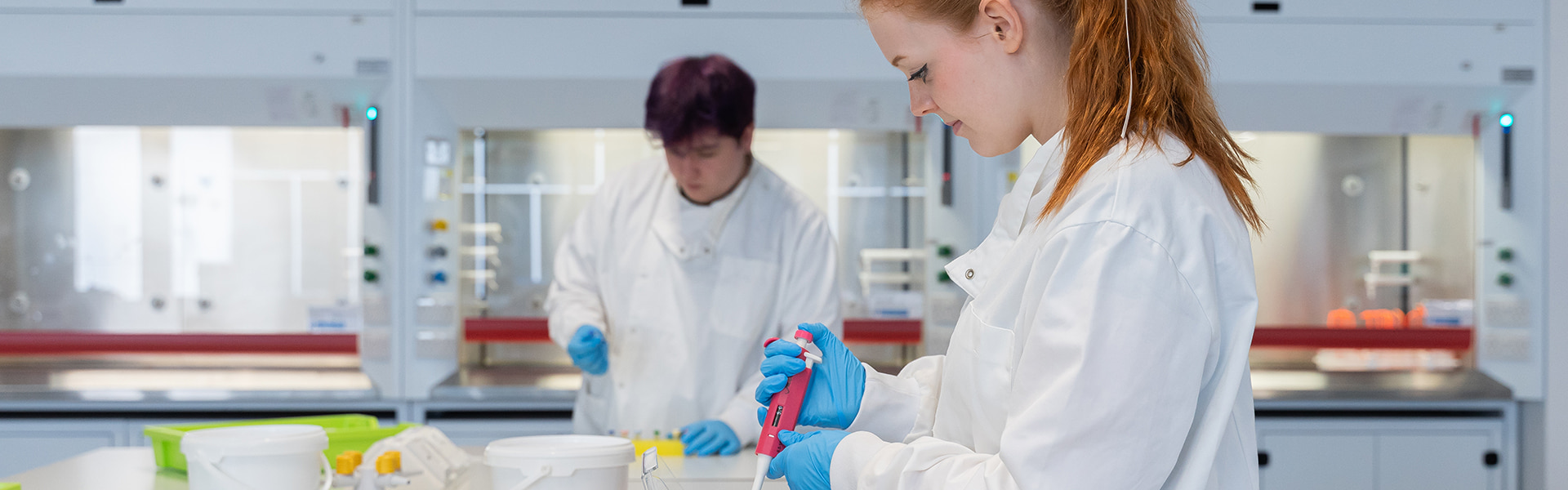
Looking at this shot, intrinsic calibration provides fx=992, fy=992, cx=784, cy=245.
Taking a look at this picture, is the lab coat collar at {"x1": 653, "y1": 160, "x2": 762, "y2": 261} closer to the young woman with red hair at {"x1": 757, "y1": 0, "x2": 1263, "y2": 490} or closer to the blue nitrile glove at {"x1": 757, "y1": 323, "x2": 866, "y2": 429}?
the blue nitrile glove at {"x1": 757, "y1": 323, "x2": 866, "y2": 429}

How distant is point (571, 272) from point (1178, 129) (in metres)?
1.54

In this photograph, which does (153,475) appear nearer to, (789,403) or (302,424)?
(302,424)

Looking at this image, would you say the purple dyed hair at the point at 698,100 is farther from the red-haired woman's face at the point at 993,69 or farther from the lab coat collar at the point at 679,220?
the red-haired woman's face at the point at 993,69

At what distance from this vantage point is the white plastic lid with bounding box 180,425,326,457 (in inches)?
39.8

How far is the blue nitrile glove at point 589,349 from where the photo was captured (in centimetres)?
179

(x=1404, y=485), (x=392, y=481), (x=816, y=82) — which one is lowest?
(x=1404, y=485)

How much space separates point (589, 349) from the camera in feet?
5.89

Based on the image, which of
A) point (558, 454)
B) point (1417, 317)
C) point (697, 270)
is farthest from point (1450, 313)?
point (558, 454)

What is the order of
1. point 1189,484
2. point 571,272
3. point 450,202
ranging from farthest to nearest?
point 450,202
point 571,272
point 1189,484

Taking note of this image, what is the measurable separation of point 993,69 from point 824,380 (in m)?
0.36

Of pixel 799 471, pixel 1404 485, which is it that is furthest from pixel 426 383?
pixel 1404 485

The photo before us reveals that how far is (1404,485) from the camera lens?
2711mm

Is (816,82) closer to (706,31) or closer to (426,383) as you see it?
(706,31)

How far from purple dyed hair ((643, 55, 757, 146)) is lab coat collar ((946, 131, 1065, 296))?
3.48 feet
